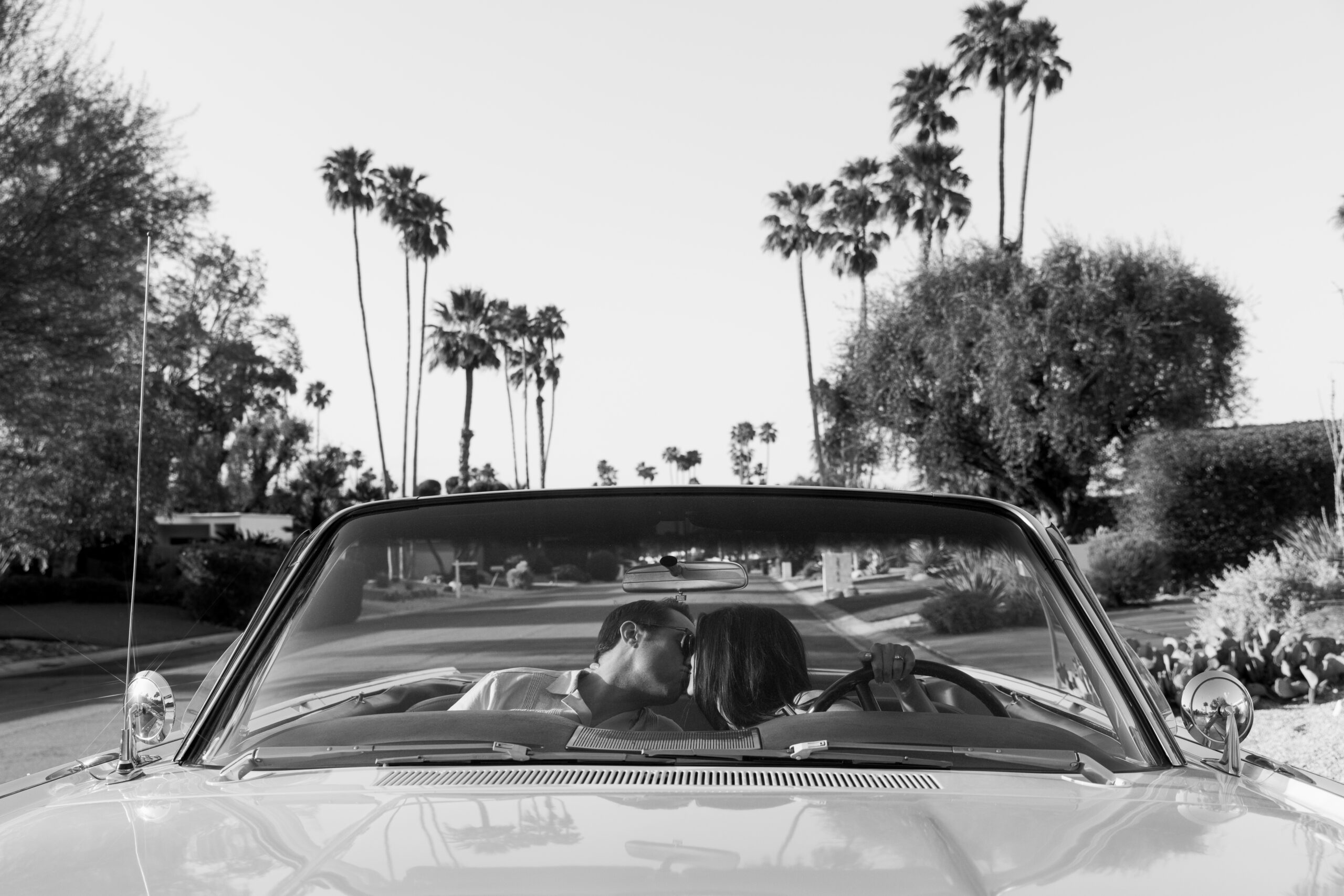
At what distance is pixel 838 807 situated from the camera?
5.43ft

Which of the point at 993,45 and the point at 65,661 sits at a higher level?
the point at 993,45

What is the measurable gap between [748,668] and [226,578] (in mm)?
23989

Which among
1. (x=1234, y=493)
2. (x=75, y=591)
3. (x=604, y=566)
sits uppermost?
(x=1234, y=493)

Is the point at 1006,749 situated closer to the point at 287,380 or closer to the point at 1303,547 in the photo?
the point at 1303,547

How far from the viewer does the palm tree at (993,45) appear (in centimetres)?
3966

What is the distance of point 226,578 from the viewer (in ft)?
80.6

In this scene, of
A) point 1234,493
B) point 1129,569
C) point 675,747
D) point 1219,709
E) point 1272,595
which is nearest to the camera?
point 675,747

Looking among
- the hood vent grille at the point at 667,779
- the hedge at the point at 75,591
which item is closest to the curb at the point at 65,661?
the hedge at the point at 75,591

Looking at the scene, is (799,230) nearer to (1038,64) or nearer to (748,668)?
(1038,64)

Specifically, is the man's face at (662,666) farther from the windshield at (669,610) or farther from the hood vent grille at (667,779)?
the hood vent grille at (667,779)

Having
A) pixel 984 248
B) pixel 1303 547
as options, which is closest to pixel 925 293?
pixel 984 248

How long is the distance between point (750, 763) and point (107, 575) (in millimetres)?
32773

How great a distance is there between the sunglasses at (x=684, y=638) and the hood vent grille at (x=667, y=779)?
1.94 ft

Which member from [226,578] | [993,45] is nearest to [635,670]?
[226,578]
